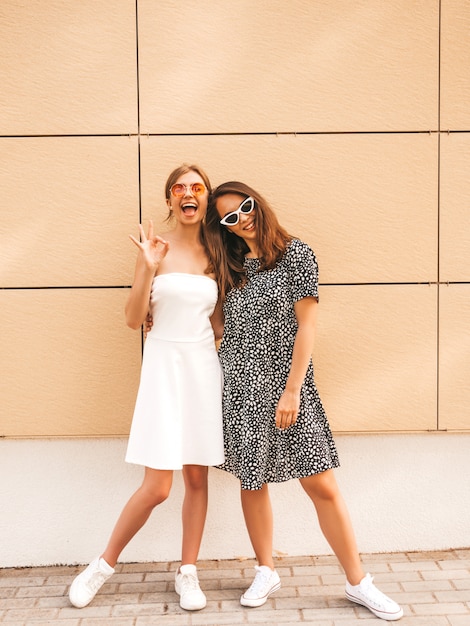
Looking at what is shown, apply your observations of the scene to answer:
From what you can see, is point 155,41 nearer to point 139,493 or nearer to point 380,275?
point 380,275

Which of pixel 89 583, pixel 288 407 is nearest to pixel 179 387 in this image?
pixel 288 407

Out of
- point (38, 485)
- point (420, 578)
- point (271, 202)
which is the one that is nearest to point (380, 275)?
point (271, 202)

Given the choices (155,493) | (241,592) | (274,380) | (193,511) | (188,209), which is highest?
(188,209)

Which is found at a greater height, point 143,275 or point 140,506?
point 143,275

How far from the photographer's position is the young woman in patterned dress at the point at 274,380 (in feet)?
10.1

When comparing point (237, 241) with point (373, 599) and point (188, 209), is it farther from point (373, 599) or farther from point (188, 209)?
point (373, 599)

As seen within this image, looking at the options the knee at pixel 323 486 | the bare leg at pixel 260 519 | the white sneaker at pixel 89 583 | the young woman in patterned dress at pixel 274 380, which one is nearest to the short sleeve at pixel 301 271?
the young woman in patterned dress at pixel 274 380

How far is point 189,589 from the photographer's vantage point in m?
3.24

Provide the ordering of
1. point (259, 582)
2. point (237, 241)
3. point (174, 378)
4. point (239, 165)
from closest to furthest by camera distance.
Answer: point (174, 378) < point (259, 582) < point (237, 241) < point (239, 165)

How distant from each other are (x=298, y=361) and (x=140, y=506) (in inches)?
41.3

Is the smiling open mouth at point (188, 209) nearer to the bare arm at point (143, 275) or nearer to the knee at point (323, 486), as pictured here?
the bare arm at point (143, 275)

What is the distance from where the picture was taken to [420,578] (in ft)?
11.5

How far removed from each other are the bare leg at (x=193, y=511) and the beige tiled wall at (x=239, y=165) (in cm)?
64

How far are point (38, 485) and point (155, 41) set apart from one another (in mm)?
2539
